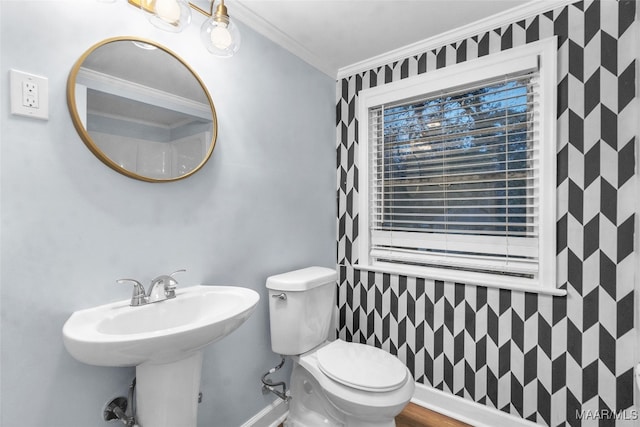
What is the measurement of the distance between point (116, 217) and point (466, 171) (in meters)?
1.73

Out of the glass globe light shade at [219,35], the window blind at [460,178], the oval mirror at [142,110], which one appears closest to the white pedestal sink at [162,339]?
the oval mirror at [142,110]

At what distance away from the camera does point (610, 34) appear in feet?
4.47

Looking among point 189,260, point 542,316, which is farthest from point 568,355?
point 189,260

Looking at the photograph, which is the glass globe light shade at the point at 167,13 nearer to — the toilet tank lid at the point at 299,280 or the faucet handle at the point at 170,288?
the faucet handle at the point at 170,288

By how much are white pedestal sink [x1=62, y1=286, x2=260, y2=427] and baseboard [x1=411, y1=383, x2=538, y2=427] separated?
1.36 m

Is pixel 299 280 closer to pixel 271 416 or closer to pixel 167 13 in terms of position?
pixel 271 416

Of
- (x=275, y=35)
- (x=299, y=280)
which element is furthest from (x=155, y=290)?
(x=275, y=35)

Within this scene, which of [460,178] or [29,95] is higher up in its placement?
[29,95]

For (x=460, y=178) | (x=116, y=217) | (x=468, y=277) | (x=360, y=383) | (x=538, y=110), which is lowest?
(x=360, y=383)

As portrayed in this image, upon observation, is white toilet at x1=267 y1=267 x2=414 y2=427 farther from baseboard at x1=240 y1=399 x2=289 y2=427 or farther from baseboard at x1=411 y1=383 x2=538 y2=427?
baseboard at x1=411 y1=383 x2=538 y2=427

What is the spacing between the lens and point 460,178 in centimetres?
179

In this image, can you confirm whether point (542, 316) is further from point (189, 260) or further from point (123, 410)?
point (123, 410)

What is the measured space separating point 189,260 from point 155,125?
57 centimetres

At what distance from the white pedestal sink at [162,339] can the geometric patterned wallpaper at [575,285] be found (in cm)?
130
